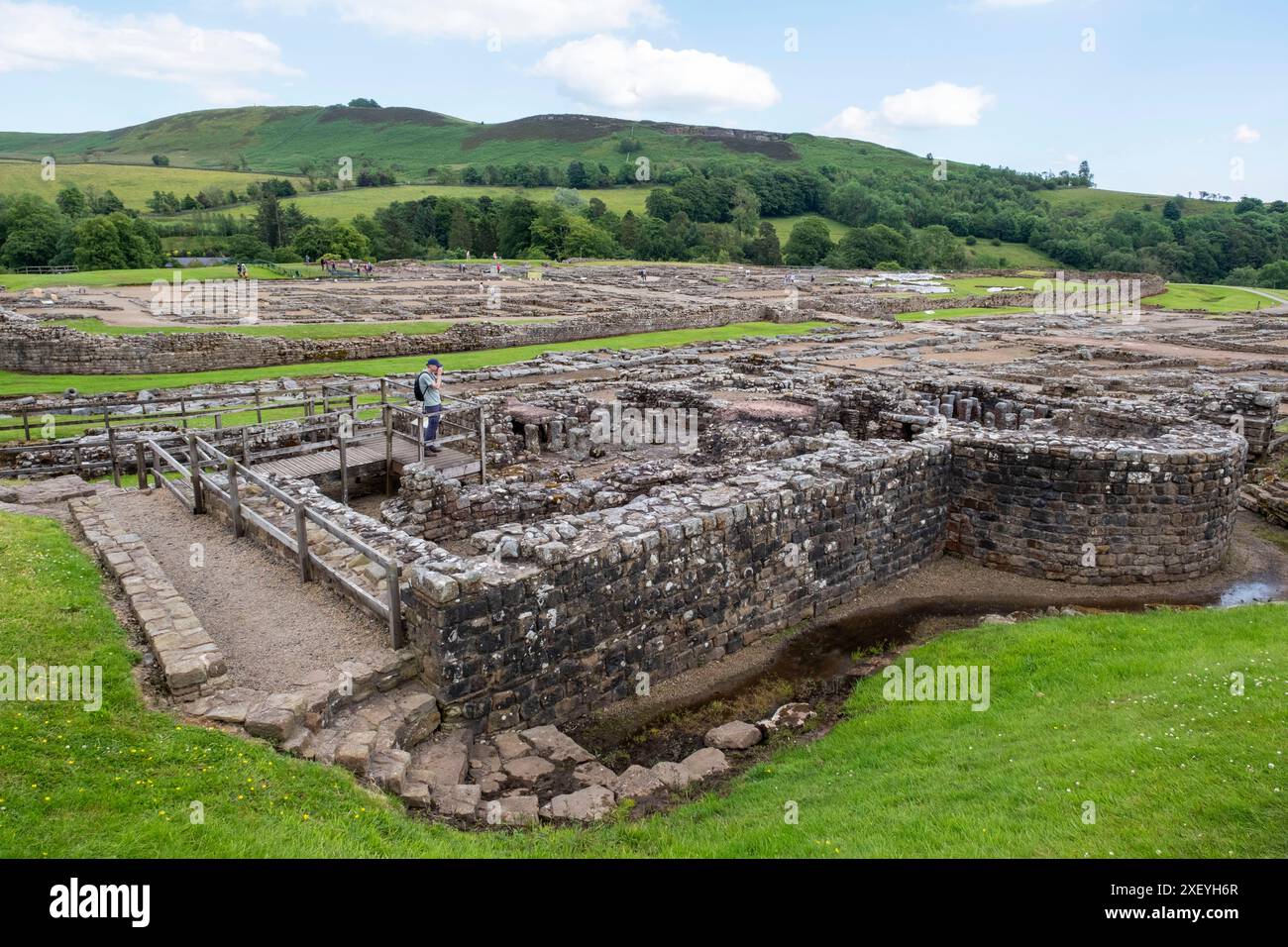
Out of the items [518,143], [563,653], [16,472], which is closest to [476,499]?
[563,653]

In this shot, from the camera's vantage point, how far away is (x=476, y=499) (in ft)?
44.6

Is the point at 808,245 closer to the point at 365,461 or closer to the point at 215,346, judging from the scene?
the point at 215,346

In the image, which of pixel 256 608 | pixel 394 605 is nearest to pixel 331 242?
pixel 256 608

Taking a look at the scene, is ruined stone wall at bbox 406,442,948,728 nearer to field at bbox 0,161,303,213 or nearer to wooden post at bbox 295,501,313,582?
wooden post at bbox 295,501,313,582

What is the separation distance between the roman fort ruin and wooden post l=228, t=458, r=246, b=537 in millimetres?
36

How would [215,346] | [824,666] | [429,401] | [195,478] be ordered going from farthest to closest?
[215,346], [429,401], [195,478], [824,666]

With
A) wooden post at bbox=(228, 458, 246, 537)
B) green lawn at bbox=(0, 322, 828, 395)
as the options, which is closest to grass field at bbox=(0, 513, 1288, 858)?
wooden post at bbox=(228, 458, 246, 537)

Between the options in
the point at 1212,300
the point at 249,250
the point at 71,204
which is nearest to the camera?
Result: the point at 1212,300

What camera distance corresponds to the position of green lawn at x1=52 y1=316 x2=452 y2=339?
32.1 meters

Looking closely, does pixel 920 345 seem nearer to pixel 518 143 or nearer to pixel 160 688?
pixel 160 688

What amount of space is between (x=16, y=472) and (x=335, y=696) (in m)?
12.5

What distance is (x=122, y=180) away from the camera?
4616 inches

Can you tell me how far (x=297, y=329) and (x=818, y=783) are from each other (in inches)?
1336

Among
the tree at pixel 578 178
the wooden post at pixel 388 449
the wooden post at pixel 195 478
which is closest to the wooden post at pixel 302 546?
the wooden post at pixel 195 478
